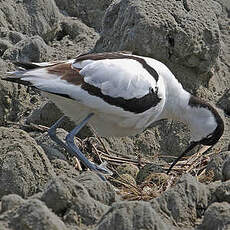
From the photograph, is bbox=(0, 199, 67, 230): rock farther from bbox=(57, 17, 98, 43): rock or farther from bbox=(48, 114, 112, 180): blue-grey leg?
bbox=(57, 17, 98, 43): rock

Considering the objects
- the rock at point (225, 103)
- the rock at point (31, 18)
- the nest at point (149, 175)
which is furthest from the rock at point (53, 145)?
the rock at point (31, 18)

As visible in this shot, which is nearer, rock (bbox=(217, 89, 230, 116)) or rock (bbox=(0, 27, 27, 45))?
rock (bbox=(217, 89, 230, 116))

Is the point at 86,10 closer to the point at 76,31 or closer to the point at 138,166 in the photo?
the point at 76,31

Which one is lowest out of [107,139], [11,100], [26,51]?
[107,139]

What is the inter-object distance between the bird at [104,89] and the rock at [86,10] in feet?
13.9

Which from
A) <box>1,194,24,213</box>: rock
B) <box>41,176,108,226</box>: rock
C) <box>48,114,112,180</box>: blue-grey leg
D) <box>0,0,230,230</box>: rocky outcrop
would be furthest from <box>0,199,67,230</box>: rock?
<box>48,114,112,180</box>: blue-grey leg

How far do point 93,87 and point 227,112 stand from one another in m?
3.02

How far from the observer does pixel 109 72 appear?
7125mm

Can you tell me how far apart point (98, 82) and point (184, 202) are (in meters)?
2.16

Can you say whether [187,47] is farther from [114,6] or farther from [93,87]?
[93,87]

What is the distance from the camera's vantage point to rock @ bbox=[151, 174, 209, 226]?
5.07 m

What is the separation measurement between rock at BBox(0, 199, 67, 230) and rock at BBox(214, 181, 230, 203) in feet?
4.47

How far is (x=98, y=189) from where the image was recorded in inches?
205

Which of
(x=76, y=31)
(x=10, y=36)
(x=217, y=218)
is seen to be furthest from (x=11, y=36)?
(x=217, y=218)
